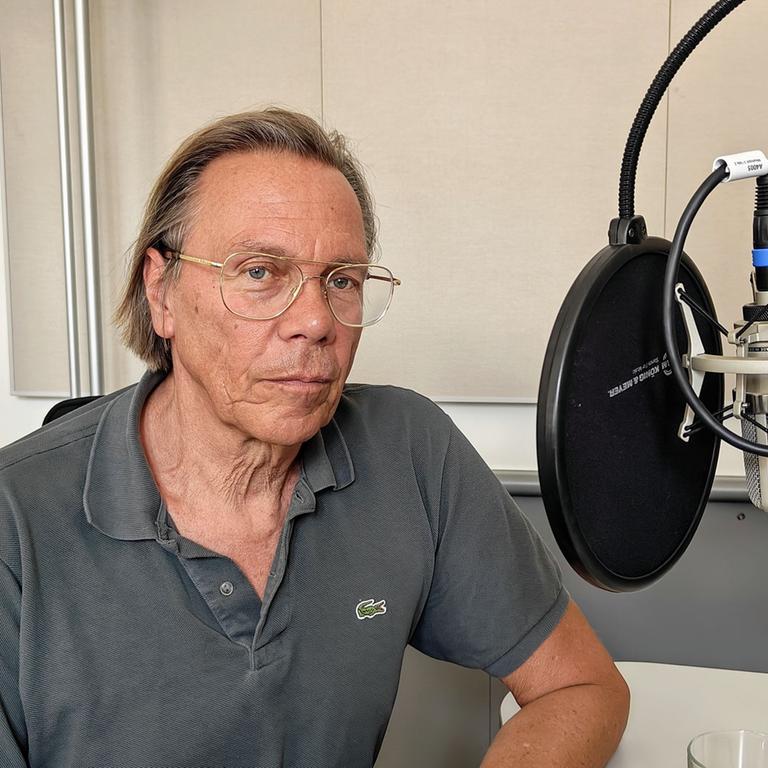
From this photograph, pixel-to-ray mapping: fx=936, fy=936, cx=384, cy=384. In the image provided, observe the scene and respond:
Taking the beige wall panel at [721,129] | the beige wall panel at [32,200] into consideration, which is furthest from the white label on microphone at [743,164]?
the beige wall panel at [32,200]

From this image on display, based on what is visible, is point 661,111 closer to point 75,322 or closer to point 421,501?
point 421,501

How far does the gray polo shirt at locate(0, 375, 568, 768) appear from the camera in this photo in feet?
3.17

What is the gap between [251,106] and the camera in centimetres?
199

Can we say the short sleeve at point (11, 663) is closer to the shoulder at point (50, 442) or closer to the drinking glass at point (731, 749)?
the shoulder at point (50, 442)

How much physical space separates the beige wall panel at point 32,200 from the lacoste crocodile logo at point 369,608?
3.98 feet

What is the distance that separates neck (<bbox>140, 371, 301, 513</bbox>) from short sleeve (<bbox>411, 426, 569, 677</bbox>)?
25 centimetres

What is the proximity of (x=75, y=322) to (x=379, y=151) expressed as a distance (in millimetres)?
739

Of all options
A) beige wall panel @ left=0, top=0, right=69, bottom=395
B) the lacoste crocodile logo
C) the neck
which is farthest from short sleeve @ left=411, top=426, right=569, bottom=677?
beige wall panel @ left=0, top=0, right=69, bottom=395

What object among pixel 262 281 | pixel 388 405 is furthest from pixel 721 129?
pixel 262 281

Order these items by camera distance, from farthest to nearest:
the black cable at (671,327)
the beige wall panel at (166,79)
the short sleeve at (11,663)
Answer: the beige wall panel at (166,79) → the short sleeve at (11,663) → the black cable at (671,327)

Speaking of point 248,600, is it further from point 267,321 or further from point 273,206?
point 273,206

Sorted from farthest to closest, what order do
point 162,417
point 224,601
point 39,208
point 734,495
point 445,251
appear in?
point 39,208 → point 445,251 → point 734,495 → point 162,417 → point 224,601

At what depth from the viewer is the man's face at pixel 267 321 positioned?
107cm

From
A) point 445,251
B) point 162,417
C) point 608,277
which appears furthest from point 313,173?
point 445,251
